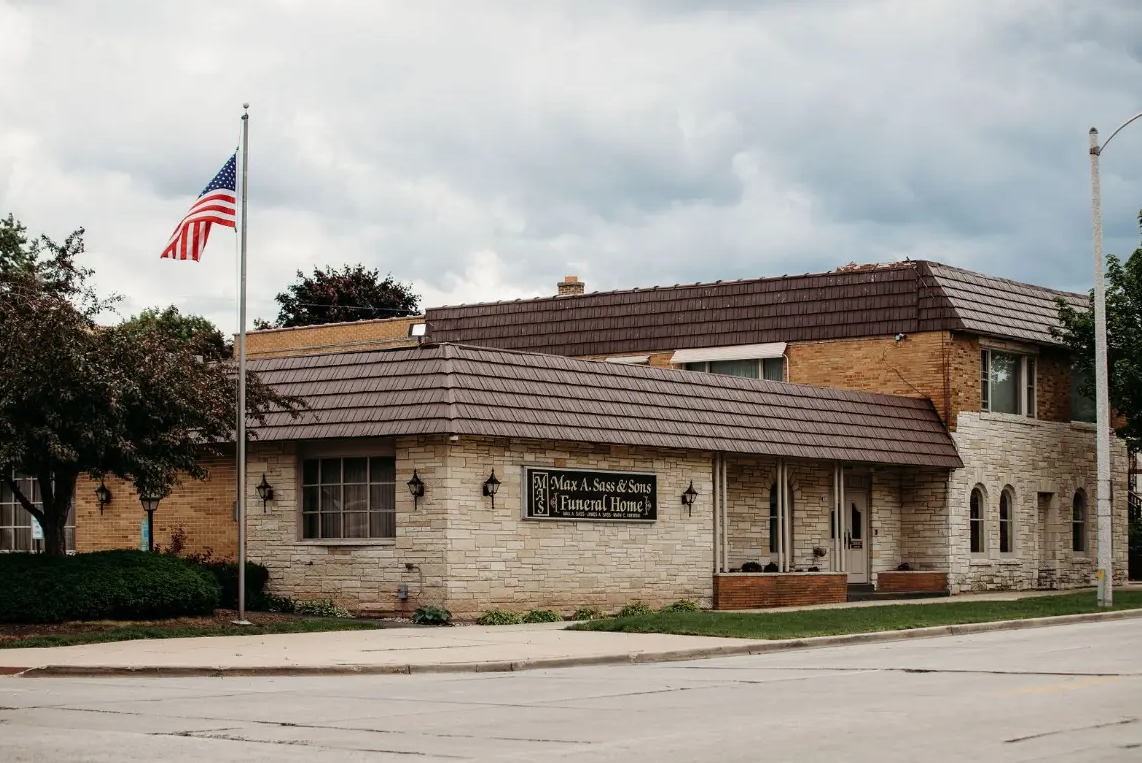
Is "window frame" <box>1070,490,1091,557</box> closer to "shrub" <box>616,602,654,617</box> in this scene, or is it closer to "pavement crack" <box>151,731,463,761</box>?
"shrub" <box>616,602,654,617</box>

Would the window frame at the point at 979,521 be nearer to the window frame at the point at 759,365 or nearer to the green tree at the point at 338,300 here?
the window frame at the point at 759,365

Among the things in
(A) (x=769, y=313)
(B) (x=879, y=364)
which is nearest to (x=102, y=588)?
(A) (x=769, y=313)

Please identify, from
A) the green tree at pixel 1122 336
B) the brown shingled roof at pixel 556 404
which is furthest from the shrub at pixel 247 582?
the green tree at pixel 1122 336

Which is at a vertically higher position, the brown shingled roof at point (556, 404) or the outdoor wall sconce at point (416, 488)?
the brown shingled roof at point (556, 404)

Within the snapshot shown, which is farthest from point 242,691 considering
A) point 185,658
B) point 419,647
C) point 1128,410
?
point 1128,410

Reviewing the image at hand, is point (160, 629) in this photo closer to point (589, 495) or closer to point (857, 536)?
point (589, 495)

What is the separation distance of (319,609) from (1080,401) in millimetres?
20478

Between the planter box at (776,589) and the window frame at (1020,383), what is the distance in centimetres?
668

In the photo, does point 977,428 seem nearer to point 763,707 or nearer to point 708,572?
point 708,572

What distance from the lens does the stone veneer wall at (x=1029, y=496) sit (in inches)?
1302

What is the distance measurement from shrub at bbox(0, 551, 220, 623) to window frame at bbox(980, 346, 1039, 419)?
18.2m

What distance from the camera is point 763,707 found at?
499 inches

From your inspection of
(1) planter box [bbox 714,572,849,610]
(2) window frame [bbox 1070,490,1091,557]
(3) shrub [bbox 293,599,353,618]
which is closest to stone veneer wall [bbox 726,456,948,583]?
(1) planter box [bbox 714,572,849,610]

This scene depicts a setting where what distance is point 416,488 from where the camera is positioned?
24.3 meters
